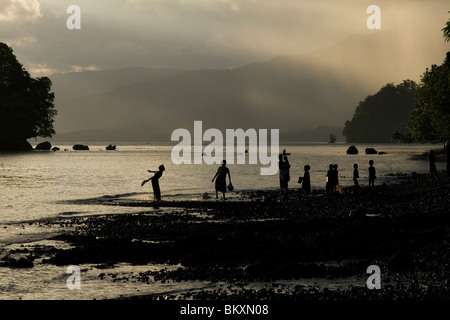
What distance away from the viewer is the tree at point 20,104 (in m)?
121

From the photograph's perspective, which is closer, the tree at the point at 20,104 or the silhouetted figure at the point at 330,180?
the silhouetted figure at the point at 330,180


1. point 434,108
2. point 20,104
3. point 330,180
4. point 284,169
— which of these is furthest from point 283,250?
point 20,104

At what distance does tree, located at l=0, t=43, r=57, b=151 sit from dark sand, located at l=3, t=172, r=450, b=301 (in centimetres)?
10493

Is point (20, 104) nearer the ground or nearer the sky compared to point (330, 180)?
nearer the sky

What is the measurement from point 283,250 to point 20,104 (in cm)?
11644

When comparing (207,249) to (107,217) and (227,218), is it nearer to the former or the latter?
(227,218)

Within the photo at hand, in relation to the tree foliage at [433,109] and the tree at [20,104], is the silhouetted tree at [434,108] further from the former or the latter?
the tree at [20,104]

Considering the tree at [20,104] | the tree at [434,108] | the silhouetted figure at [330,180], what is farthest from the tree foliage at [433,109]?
the tree at [20,104]

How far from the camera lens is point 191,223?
2275 centimetres

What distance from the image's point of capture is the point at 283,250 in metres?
15.9

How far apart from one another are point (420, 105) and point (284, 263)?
97.9 meters

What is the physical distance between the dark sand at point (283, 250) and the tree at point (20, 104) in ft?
344

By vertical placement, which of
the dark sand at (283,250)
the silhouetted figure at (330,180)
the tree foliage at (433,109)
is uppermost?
the tree foliage at (433,109)

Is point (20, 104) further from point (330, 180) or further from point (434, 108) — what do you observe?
point (330, 180)
